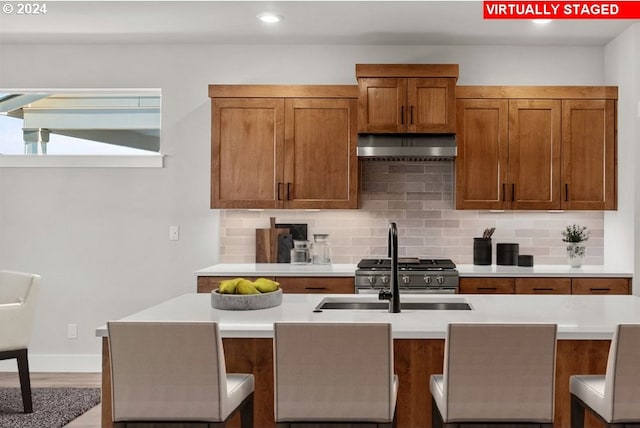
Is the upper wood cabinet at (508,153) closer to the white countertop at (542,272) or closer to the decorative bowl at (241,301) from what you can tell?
the white countertop at (542,272)

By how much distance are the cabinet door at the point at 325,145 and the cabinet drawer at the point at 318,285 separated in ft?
2.01

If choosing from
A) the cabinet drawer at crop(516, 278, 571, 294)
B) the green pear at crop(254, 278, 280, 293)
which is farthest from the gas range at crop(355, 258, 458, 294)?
the green pear at crop(254, 278, 280, 293)

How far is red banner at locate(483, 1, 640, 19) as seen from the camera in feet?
13.7

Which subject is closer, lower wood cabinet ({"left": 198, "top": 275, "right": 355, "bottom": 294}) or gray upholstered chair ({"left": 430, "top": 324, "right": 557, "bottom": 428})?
gray upholstered chair ({"left": 430, "top": 324, "right": 557, "bottom": 428})

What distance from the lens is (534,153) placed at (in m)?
4.61

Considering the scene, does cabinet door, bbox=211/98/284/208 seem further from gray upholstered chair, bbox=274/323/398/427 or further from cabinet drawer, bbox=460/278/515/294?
gray upholstered chair, bbox=274/323/398/427

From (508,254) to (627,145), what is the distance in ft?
3.80

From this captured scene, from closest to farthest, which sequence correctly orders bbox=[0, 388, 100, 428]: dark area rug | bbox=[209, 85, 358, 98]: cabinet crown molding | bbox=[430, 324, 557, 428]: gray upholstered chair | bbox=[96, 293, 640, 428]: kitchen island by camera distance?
1. bbox=[430, 324, 557, 428]: gray upholstered chair
2. bbox=[96, 293, 640, 428]: kitchen island
3. bbox=[0, 388, 100, 428]: dark area rug
4. bbox=[209, 85, 358, 98]: cabinet crown molding

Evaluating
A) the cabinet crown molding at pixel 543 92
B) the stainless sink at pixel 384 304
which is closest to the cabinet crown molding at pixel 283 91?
the cabinet crown molding at pixel 543 92

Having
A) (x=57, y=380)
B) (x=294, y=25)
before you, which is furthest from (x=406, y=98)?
(x=57, y=380)

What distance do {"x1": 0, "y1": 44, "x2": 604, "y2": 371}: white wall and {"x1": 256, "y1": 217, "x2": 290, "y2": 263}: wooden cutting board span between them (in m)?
0.37

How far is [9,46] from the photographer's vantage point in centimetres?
505

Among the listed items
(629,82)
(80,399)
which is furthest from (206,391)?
(629,82)

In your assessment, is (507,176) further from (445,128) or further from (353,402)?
(353,402)
